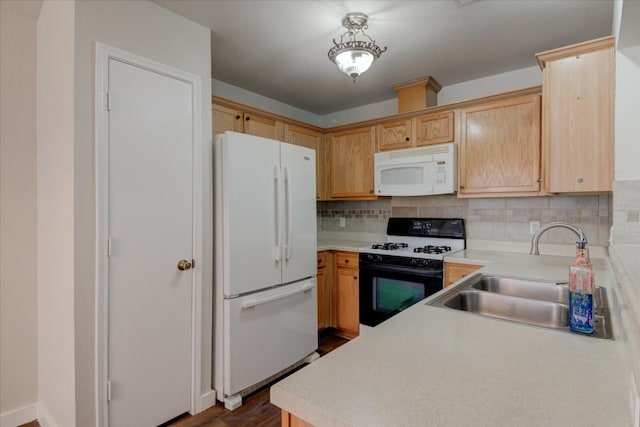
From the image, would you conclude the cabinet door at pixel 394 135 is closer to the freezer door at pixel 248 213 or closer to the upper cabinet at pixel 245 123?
the upper cabinet at pixel 245 123

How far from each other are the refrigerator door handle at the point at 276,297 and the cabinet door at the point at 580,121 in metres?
1.84

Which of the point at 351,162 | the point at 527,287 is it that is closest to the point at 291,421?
the point at 527,287

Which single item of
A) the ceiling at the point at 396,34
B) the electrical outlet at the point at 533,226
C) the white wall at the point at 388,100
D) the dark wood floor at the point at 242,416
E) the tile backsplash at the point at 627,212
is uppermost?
the ceiling at the point at 396,34

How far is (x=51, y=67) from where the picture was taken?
→ 186 centimetres

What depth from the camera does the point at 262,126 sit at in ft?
9.95

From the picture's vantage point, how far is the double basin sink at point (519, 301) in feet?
4.23

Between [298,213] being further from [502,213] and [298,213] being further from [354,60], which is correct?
[502,213]

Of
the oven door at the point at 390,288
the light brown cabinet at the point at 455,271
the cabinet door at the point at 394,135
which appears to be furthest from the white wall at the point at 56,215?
the cabinet door at the point at 394,135

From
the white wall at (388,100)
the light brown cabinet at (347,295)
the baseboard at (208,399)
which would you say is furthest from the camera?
the light brown cabinet at (347,295)

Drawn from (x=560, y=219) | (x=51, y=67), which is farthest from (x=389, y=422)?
(x=560, y=219)

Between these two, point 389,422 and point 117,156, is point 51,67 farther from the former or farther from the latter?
point 389,422

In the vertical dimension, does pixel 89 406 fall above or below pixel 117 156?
below

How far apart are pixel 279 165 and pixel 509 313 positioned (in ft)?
5.46

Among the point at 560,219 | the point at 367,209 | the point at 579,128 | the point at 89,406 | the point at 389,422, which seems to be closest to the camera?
the point at 389,422
